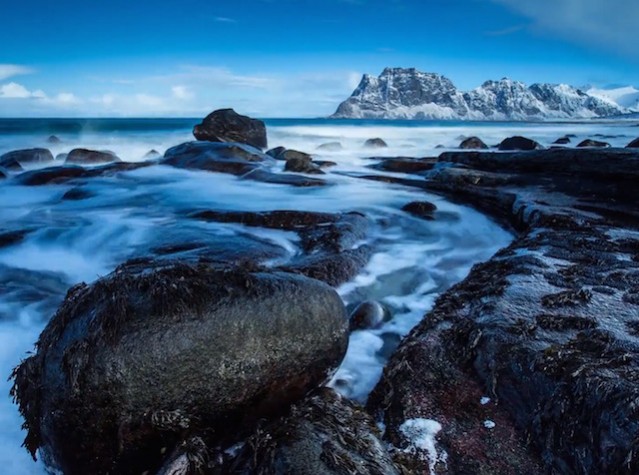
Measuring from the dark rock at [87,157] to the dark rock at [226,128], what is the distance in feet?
16.2

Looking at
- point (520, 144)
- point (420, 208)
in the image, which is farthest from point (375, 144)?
point (420, 208)

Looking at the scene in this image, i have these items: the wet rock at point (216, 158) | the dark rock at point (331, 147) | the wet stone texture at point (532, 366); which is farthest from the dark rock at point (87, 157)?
the wet stone texture at point (532, 366)

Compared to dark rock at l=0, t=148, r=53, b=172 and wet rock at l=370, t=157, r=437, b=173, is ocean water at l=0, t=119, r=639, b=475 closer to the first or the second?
wet rock at l=370, t=157, r=437, b=173

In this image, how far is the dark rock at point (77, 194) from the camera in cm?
1100

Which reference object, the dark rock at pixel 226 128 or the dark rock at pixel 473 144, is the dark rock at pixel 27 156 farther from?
the dark rock at pixel 473 144

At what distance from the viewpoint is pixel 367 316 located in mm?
4320

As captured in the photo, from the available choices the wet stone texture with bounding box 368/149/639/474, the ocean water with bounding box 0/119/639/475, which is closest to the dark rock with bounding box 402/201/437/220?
the ocean water with bounding box 0/119/639/475

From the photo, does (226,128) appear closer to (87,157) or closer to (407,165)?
(87,157)

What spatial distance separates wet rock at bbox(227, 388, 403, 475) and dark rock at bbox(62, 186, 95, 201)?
10535mm

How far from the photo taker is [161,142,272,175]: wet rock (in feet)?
46.5

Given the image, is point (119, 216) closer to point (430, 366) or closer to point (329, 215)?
point (329, 215)

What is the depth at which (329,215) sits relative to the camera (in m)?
7.86

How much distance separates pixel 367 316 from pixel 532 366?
1.86m

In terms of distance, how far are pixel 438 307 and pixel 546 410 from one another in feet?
5.74
